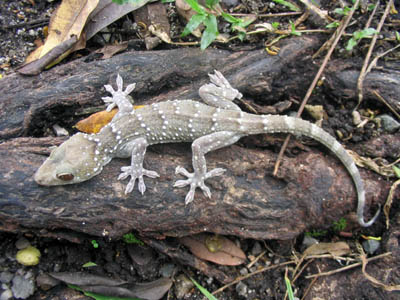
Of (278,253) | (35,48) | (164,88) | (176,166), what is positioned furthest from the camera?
(35,48)

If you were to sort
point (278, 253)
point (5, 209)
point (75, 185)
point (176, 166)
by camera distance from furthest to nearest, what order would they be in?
1. point (278, 253)
2. point (176, 166)
3. point (75, 185)
4. point (5, 209)

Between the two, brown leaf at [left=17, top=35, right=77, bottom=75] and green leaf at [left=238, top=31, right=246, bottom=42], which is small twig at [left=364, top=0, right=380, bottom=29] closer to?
green leaf at [left=238, top=31, right=246, bottom=42]

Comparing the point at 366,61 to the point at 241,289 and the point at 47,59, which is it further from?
the point at 47,59

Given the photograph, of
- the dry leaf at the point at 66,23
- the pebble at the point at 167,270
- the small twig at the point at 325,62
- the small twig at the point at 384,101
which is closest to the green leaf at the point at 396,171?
the small twig at the point at 384,101

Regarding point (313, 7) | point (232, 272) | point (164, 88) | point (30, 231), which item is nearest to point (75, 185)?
point (30, 231)

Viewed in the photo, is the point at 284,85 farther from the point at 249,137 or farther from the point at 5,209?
the point at 5,209

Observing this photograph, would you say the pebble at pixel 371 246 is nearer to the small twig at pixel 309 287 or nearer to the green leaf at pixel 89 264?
the small twig at pixel 309 287

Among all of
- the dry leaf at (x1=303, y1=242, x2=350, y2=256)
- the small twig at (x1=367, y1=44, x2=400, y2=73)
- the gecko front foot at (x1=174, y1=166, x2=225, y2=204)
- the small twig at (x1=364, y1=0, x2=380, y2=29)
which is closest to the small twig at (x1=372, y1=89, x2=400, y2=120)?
the small twig at (x1=367, y1=44, x2=400, y2=73)
